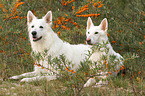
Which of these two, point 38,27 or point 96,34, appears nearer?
point 96,34

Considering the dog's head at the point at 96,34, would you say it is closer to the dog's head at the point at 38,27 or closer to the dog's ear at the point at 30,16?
the dog's head at the point at 38,27

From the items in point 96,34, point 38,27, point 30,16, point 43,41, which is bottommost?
point 43,41

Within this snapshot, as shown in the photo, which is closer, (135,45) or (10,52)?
(135,45)

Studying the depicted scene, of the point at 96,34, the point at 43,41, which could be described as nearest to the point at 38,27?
the point at 43,41

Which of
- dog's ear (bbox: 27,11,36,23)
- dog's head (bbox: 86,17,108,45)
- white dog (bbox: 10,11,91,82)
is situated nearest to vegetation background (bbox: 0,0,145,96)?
white dog (bbox: 10,11,91,82)

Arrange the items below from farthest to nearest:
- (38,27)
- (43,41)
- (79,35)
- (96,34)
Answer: (79,35) → (43,41) → (38,27) → (96,34)

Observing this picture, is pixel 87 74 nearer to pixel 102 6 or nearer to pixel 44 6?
pixel 102 6

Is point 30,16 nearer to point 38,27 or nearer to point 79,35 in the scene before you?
point 38,27

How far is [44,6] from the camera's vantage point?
891 cm

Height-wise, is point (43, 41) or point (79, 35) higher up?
point (79, 35)

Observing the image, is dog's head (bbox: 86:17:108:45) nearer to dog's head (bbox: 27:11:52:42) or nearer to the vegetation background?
the vegetation background

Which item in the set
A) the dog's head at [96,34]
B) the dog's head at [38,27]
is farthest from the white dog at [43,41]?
the dog's head at [96,34]

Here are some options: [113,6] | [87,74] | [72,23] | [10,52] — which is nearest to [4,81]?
[10,52]

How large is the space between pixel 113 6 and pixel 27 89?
423cm
